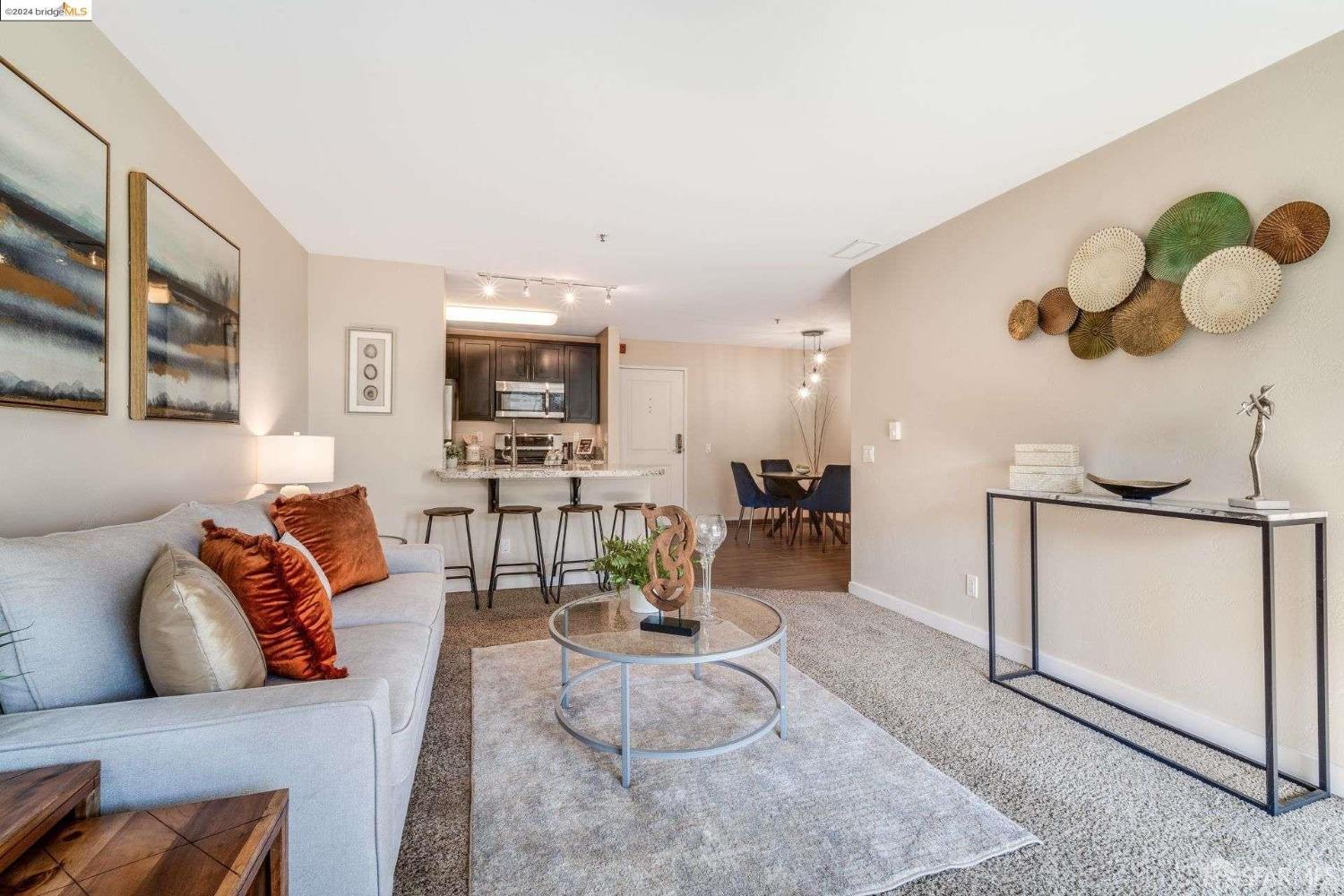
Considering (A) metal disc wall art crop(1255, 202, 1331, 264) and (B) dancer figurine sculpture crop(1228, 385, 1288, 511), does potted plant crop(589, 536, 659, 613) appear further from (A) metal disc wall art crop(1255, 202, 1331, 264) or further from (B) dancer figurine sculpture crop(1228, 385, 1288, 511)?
(A) metal disc wall art crop(1255, 202, 1331, 264)

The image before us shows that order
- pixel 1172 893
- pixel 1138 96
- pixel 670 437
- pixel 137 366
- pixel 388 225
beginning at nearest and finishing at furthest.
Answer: pixel 1172 893, pixel 137 366, pixel 1138 96, pixel 388 225, pixel 670 437

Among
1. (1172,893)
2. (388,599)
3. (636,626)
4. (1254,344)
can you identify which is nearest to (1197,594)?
(1254,344)

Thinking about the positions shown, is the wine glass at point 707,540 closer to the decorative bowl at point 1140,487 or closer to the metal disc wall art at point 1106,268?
the decorative bowl at point 1140,487

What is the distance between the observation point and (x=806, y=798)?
1.82 metres

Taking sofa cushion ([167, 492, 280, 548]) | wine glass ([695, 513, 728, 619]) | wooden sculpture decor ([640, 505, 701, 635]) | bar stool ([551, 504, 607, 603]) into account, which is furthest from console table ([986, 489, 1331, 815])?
bar stool ([551, 504, 607, 603])

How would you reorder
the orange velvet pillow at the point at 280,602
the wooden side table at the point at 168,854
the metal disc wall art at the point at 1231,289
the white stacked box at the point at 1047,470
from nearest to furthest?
the wooden side table at the point at 168,854 → the orange velvet pillow at the point at 280,602 → the metal disc wall art at the point at 1231,289 → the white stacked box at the point at 1047,470

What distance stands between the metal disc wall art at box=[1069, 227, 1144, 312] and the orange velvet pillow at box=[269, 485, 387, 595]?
334cm

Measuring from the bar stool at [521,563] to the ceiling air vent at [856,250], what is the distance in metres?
2.75

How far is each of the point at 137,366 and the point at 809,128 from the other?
265 cm

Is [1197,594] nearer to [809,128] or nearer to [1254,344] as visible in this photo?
[1254,344]

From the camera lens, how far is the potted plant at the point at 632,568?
222 centimetres

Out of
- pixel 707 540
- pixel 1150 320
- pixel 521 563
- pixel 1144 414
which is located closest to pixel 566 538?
pixel 521 563

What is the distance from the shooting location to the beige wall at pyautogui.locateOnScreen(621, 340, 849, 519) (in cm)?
760

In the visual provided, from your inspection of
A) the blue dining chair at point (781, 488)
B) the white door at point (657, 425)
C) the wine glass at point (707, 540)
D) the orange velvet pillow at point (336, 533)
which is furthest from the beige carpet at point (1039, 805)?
the white door at point (657, 425)
